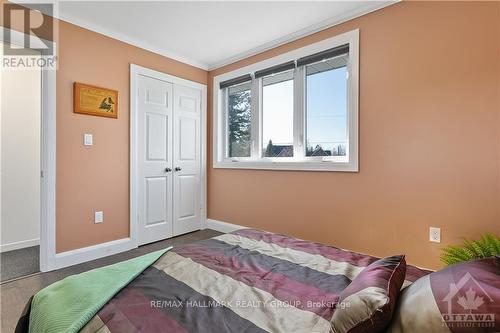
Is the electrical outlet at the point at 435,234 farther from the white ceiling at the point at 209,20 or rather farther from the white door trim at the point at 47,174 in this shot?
the white door trim at the point at 47,174

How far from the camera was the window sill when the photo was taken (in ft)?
8.96

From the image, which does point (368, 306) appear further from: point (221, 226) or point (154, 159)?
point (221, 226)

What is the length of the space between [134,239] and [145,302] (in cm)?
255

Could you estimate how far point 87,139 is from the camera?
2889mm

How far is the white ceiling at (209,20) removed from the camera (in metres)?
2.53

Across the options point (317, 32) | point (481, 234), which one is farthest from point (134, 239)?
point (481, 234)

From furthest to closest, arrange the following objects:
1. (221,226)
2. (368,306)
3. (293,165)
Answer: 1. (221,226)
2. (293,165)
3. (368,306)

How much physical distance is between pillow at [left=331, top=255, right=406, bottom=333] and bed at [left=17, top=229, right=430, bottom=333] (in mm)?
123

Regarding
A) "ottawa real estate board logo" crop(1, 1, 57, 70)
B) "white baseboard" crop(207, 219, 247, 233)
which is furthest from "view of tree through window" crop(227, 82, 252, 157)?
"ottawa real estate board logo" crop(1, 1, 57, 70)

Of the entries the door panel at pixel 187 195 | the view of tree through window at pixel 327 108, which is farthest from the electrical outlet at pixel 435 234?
the door panel at pixel 187 195

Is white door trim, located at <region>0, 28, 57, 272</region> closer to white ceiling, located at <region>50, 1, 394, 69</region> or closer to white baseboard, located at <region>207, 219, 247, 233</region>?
white ceiling, located at <region>50, 1, 394, 69</region>

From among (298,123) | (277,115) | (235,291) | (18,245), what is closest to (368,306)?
(235,291)

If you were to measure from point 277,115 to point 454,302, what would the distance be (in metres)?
2.98

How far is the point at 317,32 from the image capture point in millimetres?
2951
